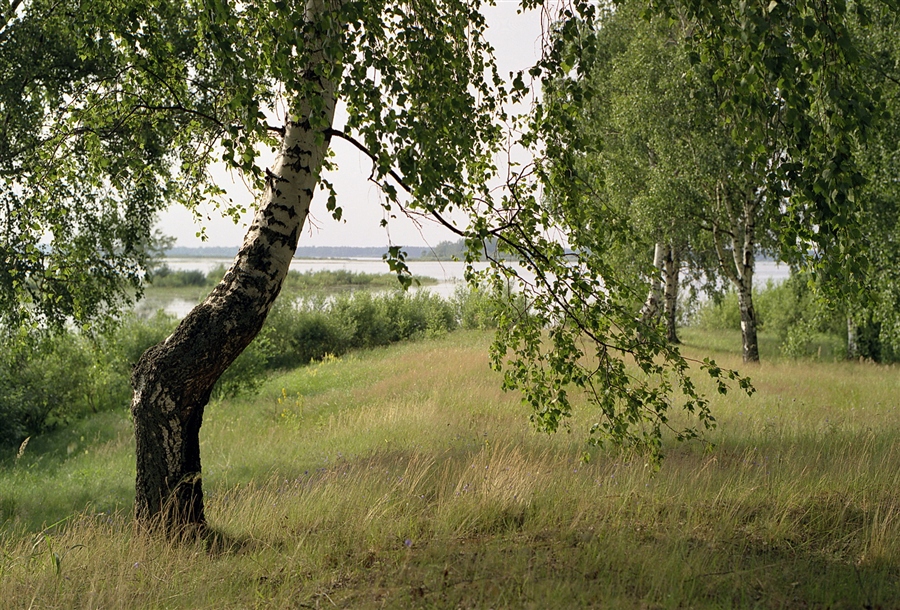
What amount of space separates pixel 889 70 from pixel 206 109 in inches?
409

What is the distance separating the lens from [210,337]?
4.32 metres

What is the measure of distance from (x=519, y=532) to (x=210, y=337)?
2.43 meters

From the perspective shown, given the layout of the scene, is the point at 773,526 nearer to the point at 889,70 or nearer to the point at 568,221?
the point at 568,221

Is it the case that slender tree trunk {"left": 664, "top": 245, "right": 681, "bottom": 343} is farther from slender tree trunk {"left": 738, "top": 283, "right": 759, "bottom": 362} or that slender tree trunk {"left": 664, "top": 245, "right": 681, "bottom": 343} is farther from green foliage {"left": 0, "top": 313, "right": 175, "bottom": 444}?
green foliage {"left": 0, "top": 313, "right": 175, "bottom": 444}

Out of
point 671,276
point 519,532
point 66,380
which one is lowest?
A: point 66,380

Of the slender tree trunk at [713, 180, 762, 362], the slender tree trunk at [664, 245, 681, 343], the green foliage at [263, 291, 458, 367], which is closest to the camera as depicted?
the slender tree trunk at [713, 180, 762, 362]

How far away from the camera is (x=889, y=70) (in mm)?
10344

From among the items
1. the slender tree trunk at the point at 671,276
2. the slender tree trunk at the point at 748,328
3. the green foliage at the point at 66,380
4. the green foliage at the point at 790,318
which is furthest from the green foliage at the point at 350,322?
the slender tree trunk at the point at 748,328

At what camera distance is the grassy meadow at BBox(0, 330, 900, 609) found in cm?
333

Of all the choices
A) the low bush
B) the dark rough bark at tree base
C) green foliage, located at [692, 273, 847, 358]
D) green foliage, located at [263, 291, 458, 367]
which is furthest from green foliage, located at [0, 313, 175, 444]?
green foliage, located at [692, 273, 847, 358]

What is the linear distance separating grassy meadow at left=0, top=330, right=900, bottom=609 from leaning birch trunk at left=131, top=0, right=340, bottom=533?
0.39 metres

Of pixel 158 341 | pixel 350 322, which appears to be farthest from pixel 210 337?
pixel 350 322

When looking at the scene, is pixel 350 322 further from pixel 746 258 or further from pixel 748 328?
pixel 746 258

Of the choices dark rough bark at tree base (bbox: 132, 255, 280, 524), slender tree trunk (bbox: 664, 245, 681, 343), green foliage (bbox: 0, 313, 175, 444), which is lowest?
green foliage (bbox: 0, 313, 175, 444)
